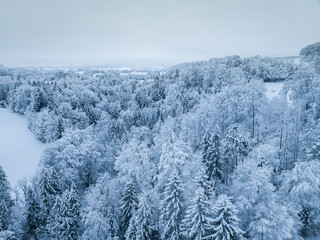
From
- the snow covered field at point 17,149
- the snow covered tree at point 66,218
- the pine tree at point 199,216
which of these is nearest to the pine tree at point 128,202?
the snow covered tree at point 66,218

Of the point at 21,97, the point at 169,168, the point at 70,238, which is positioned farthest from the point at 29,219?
the point at 21,97

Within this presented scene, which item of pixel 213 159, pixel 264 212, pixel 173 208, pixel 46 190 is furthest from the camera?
pixel 46 190

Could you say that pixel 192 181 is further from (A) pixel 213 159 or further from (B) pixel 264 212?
(B) pixel 264 212

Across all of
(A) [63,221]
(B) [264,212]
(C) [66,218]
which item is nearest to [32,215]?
(A) [63,221]

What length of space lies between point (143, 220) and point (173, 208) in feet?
11.0

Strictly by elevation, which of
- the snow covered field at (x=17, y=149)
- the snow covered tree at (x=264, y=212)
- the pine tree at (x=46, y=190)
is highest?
the snow covered tree at (x=264, y=212)

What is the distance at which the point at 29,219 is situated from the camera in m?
26.8

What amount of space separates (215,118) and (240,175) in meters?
20.1

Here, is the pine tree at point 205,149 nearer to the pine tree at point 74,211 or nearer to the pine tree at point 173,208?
the pine tree at point 173,208

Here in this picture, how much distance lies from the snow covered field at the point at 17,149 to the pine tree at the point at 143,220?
116ft

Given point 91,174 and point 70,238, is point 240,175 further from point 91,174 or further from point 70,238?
point 91,174

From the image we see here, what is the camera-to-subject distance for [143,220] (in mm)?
21109

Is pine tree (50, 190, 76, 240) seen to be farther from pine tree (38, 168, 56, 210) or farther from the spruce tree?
the spruce tree

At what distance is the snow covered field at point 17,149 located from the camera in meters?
47.7
